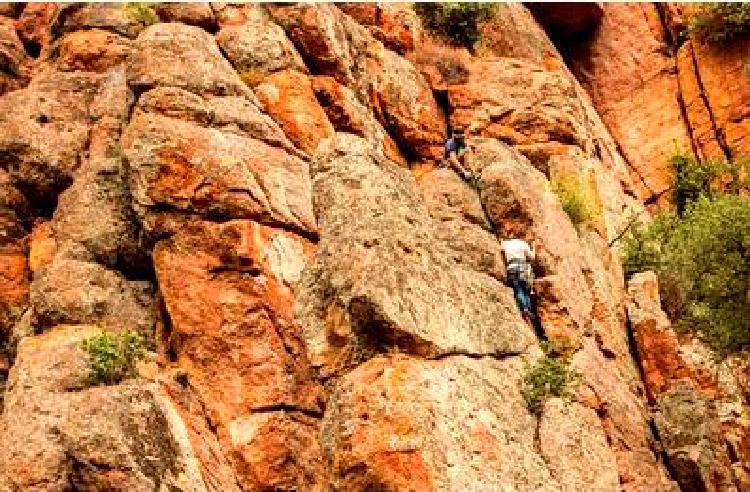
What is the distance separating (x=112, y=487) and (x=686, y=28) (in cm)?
3488

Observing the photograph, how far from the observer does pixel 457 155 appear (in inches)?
1072

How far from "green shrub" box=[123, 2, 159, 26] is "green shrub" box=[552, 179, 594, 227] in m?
12.5

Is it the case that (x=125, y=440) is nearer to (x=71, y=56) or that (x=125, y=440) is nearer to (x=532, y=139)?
(x=71, y=56)

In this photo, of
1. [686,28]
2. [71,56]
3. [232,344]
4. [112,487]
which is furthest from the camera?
[686,28]

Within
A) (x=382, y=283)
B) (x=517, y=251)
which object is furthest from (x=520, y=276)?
(x=382, y=283)

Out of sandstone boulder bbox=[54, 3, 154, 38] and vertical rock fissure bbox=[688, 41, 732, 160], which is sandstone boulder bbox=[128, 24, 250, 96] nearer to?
sandstone boulder bbox=[54, 3, 154, 38]

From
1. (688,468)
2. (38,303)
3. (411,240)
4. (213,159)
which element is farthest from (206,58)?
(688,468)

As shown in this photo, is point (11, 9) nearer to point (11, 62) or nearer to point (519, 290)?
point (11, 62)

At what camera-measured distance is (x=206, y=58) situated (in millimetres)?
25453

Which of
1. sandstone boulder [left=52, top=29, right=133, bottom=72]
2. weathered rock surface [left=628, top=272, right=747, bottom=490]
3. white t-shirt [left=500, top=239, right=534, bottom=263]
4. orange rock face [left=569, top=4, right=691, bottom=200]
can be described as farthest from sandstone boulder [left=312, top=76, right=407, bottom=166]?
orange rock face [left=569, top=4, right=691, bottom=200]

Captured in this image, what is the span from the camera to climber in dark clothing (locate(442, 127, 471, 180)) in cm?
2609

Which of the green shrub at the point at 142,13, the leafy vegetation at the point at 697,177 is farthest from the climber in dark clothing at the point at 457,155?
A: the leafy vegetation at the point at 697,177

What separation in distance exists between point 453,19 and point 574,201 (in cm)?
1133

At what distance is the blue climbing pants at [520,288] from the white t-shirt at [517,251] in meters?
0.43
